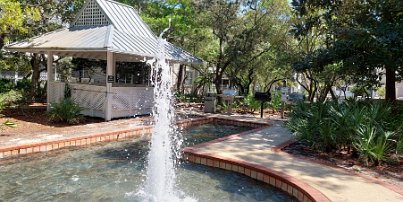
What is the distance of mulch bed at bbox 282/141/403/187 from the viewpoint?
6.00 m

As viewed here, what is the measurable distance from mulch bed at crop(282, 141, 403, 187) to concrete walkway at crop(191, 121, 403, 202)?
1.54ft

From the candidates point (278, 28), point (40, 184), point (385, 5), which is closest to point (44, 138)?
point (40, 184)

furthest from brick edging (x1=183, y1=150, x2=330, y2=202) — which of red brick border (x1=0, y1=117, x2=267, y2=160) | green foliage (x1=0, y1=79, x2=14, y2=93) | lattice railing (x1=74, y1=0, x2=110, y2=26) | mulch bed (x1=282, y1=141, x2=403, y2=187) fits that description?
green foliage (x1=0, y1=79, x2=14, y2=93)

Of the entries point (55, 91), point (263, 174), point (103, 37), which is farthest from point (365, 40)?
point (55, 91)

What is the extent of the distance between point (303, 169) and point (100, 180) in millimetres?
3529

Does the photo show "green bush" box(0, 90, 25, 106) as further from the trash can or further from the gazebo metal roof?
the trash can

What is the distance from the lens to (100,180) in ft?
19.3

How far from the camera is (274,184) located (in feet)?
18.8

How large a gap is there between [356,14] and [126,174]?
30.2ft

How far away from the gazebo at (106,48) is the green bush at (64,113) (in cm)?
106

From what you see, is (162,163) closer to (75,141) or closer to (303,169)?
(303,169)

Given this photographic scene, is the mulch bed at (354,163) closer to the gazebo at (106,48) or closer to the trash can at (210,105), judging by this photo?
the gazebo at (106,48)

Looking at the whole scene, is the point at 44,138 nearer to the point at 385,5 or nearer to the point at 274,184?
the point at 274,184

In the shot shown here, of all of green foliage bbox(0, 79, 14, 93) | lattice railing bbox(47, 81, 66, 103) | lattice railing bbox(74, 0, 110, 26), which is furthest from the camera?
green foliage bbox(0, 79, 14, 93)
